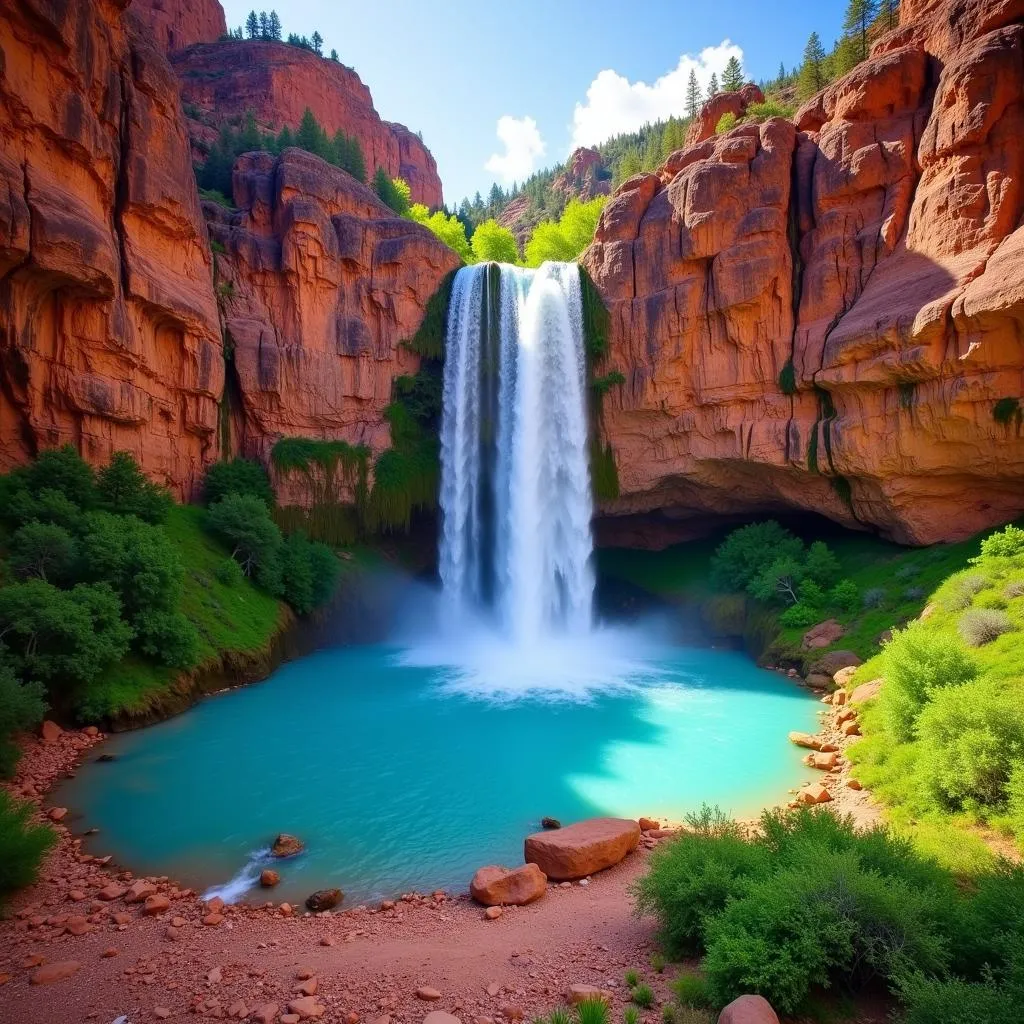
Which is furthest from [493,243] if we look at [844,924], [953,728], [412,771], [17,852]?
[844,924]

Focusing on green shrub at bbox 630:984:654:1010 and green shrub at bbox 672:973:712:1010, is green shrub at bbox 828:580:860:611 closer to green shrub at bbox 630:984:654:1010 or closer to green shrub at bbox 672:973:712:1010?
green shrub at bbox 672:973:712:1010

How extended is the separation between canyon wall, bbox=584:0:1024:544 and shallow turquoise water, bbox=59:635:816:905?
10540 mm

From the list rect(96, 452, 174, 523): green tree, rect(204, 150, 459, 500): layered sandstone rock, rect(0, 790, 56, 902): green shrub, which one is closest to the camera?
rect(0, 790, 56, 902): green shrub

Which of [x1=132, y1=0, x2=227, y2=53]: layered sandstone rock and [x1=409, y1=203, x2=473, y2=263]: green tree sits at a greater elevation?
[x1=132, y1=0, x2=227, y2=53]: layered sandstone rock

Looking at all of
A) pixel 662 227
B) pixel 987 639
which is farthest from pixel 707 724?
pixel 662 227

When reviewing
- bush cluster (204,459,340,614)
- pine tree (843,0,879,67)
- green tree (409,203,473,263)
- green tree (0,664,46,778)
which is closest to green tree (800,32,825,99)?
pine tree (843,0,879,67)

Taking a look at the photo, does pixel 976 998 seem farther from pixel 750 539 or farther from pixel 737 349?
pixel 737 349

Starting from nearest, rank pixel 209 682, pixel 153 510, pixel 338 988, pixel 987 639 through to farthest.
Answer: pixel 338 988, pixel 987 639, pixel 209 682, pixel 153 510

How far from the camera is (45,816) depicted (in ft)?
33.3

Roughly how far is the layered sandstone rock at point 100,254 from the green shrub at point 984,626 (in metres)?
26.9

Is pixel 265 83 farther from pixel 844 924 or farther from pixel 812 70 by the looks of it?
pixel 844 924

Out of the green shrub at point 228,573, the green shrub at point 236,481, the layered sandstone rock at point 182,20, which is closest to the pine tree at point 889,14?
the green shrub at point 236,481

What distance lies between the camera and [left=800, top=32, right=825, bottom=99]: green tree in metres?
40.4

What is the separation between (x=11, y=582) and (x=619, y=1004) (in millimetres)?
16779
